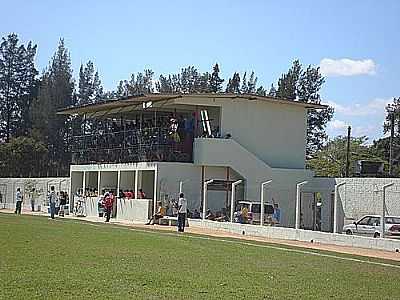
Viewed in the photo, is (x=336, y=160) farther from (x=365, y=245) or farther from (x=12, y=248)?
(x=12, y=248)

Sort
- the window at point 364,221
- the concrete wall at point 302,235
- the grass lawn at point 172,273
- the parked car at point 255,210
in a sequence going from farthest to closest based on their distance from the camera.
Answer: the parked car at point 255,210, the window at point 364,221, the concrete wall at point 302,235, the grass lawn at point 172,273

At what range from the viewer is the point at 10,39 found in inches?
3814

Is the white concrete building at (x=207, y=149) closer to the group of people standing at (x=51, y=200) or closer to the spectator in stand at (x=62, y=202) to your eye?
the spectator in stand at (x=62, y=202)

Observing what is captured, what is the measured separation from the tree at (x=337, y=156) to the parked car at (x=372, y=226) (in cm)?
3822

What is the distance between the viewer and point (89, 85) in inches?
3957

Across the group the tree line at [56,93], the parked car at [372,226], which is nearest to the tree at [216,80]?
the tree line at [56,93]

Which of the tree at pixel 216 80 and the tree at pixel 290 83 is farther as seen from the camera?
the tree at pixel 216 80

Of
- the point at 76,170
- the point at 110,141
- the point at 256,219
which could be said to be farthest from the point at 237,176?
the point at 76,170

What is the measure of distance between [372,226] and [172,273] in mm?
20481

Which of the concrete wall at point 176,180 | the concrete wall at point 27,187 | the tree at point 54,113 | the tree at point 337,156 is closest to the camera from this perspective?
the concrete wall at point 176,180

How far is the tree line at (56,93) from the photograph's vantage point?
8225 centimetres

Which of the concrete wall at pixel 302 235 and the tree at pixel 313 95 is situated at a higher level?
the tree at pixel 313 95

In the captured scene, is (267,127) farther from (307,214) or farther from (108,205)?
(108,205)

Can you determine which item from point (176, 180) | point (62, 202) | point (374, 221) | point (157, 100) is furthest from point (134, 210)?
point (374, 221)
